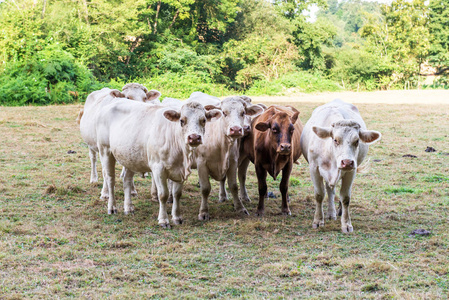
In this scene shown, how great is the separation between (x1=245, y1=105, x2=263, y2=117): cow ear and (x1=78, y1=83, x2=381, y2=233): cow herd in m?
0.01

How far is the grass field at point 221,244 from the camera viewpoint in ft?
14.0

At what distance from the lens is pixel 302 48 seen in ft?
124

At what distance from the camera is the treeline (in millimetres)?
21500

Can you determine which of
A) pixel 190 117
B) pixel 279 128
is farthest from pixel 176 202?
pixel 279 128

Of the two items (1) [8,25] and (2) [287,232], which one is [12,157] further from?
(1) [8,25]

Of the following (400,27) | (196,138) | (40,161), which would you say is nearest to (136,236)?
(196,138)

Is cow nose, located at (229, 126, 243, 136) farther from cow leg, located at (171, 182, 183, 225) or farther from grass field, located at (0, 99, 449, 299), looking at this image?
grass field, located at (0, 99, 449, 299)

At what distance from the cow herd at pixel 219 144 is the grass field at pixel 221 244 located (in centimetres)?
42

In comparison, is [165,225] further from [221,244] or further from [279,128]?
[279,128]

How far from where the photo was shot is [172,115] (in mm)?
5953

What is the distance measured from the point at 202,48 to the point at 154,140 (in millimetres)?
28197

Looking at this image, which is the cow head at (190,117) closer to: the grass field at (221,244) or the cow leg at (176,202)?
the cow leg at (176,202)

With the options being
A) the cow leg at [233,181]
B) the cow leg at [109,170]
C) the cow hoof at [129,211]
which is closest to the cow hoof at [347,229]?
the cow leg at [233,181]

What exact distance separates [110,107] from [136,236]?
81.2 inches
